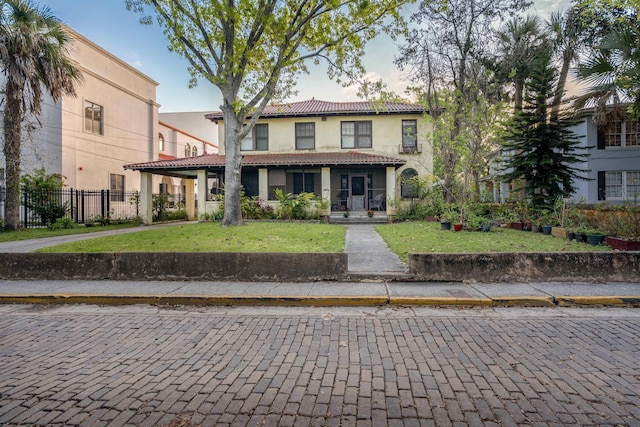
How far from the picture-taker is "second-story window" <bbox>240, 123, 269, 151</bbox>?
851 inches

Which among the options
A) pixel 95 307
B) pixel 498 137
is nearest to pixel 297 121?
pixel 498 137

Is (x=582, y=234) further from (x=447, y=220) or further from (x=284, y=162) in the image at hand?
(x=284, y=162)

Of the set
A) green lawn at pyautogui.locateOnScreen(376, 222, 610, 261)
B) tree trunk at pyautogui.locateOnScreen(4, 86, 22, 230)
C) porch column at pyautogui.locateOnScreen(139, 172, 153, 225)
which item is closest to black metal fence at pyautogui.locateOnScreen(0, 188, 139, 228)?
tree trunk at pyautogui.locateOnScreen(4, 86, 22, 230)

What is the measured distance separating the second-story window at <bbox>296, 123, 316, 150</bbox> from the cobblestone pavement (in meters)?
17.3

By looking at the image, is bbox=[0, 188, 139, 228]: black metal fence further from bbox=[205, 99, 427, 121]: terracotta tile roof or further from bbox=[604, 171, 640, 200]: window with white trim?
bbox=[604, 171, 640, 200]: window with white trim

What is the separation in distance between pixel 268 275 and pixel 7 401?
4283 mm

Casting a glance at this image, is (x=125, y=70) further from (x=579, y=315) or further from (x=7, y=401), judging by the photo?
(x=579, y=315)

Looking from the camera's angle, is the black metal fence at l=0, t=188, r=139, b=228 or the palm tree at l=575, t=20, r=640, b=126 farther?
the black metal fence at l=0, t=188, r=139, b=228

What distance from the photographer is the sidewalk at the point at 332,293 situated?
545 cm

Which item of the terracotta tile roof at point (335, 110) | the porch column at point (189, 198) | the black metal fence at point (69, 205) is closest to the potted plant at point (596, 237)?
the terracotta tile roof at point (335, 110)

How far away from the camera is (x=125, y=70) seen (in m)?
23.3

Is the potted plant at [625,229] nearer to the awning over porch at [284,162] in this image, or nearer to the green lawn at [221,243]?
the green lawn at [221,243]

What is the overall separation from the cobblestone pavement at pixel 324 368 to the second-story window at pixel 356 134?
17023 mm

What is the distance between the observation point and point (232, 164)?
42.0 ft
